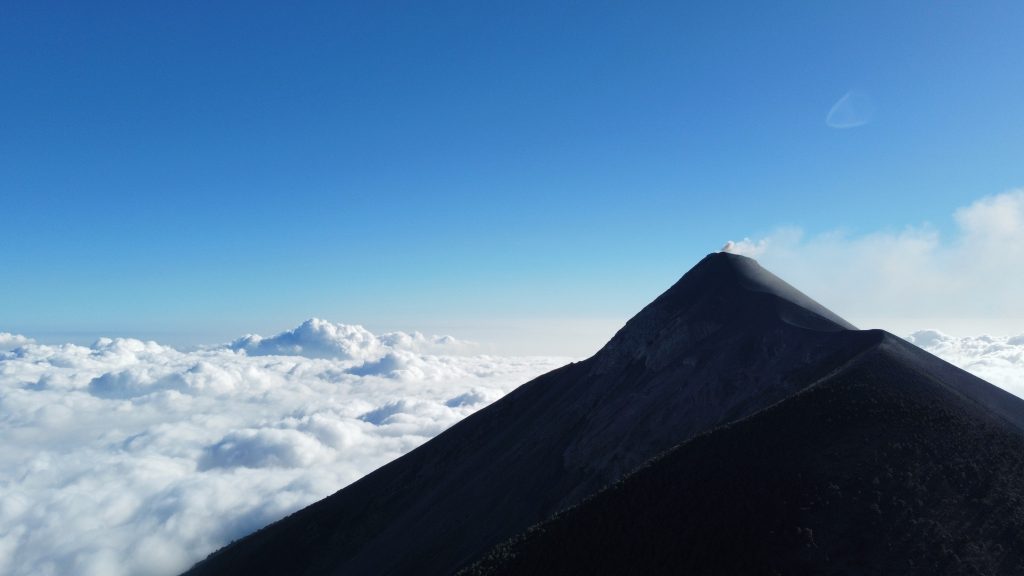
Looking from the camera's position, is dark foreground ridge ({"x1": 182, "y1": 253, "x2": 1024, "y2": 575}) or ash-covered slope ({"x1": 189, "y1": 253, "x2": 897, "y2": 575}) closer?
dark foreground ridge ({"x1": 182, "y1": 253, "x2": 1024, "y2": 575})

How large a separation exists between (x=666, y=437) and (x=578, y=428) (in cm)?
1379

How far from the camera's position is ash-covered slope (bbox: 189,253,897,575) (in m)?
51.4

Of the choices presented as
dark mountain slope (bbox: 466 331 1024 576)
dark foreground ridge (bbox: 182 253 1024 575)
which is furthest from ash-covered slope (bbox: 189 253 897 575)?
dark mountain slope (bbox: 466 331 1024 576)

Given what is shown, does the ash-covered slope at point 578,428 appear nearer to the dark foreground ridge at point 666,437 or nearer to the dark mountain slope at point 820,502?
the dark foreground ridge at point 666,437

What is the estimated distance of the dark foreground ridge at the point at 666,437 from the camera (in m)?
27.5

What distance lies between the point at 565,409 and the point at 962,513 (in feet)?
158

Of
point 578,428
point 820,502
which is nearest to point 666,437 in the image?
point 578,428

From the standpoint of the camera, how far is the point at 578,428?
2494 inches

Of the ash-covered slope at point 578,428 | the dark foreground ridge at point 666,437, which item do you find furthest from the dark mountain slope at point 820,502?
the ash-covered slope at point 578,428

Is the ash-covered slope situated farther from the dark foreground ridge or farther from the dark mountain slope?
the dark mountain slope

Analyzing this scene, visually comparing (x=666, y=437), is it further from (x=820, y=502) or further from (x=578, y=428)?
(x=820, y=502)

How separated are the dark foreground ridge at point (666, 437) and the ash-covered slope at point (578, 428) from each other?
0.22 meters

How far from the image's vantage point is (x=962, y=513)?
81.1ft

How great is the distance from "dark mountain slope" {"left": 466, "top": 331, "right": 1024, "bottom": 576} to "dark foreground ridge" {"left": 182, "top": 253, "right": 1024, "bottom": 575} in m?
0.15
